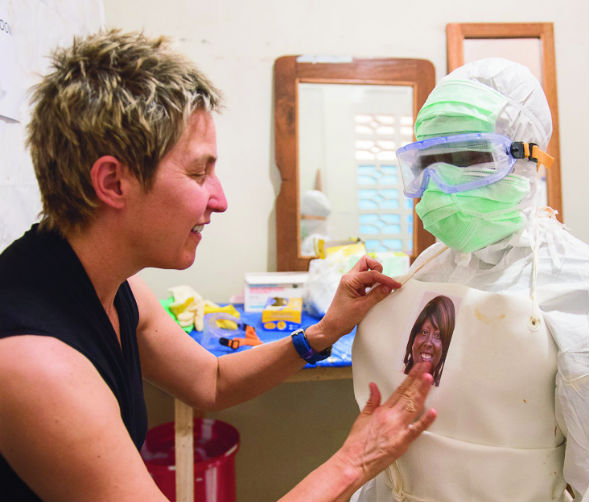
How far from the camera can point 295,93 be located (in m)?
2.15

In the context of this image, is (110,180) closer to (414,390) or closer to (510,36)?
(414,390)

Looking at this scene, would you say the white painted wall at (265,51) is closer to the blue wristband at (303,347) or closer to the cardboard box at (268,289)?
the cardboard box at (268,289)

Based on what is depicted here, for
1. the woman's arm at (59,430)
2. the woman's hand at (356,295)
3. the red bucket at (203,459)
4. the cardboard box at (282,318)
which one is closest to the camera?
the woman's arm at (59,430)

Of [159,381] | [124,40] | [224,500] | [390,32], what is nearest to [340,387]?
[224,500]

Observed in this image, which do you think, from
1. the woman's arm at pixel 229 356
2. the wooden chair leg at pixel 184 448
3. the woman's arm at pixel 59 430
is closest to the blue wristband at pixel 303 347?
the woman's arm at pixel 229 356

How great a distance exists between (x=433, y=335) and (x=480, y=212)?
0.27m

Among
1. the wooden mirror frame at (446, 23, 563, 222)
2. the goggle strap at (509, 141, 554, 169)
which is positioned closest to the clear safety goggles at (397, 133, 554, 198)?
the goggle strap at (509, 141, 554, 169)

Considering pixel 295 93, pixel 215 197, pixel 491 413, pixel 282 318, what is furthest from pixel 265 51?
pixel 491 413

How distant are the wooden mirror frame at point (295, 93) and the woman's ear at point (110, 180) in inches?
52.4

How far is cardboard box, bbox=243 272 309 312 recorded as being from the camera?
198cm

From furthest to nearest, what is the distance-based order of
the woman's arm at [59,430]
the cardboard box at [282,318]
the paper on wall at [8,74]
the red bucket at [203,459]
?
the cardboard box at [282,318]
the red bucket at [203,459]
the paper on wall at [8,74]
the woman's arm at [59,430]

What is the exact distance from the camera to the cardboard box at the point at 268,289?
198 centimetres

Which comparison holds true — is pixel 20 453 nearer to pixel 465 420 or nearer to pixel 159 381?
pixel 159 381

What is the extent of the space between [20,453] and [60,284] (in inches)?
10.6
